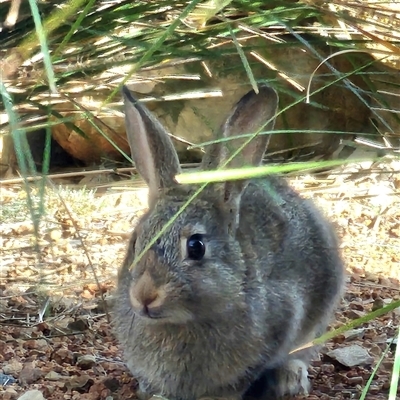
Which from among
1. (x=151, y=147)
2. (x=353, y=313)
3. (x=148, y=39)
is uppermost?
→ (x=148, y=39)

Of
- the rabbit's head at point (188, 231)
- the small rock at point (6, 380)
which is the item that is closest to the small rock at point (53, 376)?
the small rock at point (6, 380)

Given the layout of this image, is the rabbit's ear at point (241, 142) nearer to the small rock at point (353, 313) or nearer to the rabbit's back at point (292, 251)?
the rabbit's back at point (292, 251)

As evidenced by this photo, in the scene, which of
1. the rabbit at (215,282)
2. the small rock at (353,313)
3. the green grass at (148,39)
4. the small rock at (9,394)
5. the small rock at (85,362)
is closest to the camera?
the green grass at (148,39)

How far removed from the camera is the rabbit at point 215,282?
2531 mm

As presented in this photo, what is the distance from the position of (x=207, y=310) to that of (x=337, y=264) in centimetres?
78

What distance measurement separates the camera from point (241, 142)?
8.85ft

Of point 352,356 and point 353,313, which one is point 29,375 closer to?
point 352,356

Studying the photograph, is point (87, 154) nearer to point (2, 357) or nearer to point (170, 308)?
point (2, 357)

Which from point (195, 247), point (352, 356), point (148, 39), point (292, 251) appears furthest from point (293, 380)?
point (148, 39)

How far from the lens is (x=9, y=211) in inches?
186

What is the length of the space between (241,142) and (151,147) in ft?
1.00

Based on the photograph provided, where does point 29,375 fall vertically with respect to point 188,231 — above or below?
below

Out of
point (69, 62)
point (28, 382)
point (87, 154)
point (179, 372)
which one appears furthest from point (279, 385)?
point (87, 154)

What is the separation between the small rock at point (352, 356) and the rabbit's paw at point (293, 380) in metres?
0.20
